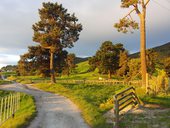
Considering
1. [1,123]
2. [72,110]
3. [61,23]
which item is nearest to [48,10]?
[61,23]

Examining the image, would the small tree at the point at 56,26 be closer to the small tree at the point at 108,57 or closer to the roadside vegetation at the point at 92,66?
the roadside vegetation at the point at 92,66

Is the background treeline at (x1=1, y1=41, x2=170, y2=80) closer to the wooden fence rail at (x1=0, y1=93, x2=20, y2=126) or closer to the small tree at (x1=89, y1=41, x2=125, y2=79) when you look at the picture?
the small tree at (x1=89, y1=41, x2=125, y2=79)

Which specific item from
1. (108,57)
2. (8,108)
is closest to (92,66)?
(108,57)

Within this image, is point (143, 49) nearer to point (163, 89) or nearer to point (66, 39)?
point (163, 89)

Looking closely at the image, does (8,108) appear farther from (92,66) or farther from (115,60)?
(92,66)

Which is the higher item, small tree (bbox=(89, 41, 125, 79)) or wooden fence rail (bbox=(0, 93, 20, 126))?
small tree (bbox=(89, 41, 125, 79))

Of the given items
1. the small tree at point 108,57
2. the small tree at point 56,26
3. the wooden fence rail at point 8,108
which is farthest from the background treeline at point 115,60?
the wooden fence rail at point 8,108

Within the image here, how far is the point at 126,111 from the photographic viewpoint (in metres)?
Result: 20.7

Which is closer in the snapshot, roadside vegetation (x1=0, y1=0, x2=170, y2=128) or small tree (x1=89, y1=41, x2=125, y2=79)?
roadside vegetation (x1=0, y1=0, x2=170, y2=128)

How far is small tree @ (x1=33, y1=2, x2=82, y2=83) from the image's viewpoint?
5922 centimetres

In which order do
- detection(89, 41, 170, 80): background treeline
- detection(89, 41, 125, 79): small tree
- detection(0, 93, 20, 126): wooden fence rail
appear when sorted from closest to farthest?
1. detection(0, 93, 20, 126): wooden fence rail
2. detection(89, 41, 170, 80): background treeline
3. detection(89, 41, 125, 79): small tree

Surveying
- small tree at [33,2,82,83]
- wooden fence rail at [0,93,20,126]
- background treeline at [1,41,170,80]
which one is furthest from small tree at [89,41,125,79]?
wooden fence rail at [0,93,20,126]

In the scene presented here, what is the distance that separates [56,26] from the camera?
59.1 metres

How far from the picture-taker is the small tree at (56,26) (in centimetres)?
5922
